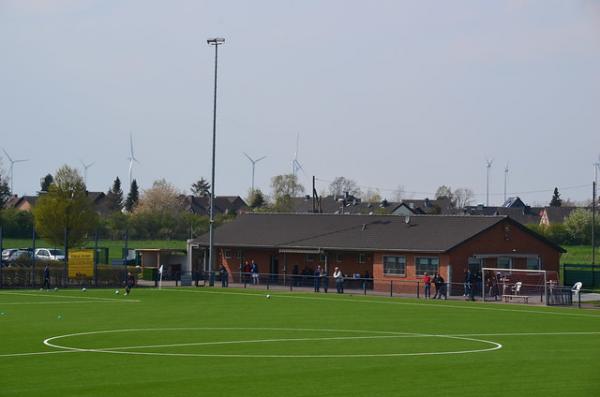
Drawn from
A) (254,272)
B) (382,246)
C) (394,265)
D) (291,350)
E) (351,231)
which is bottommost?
(291,350)

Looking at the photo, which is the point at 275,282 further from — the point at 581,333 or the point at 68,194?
the point at 581,333

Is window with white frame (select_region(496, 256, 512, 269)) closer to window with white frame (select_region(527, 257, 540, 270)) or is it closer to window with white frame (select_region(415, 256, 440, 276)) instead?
window with white frame (select_region(527, 257, 540, 270))

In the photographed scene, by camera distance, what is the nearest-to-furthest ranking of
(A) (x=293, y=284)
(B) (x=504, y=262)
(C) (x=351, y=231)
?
(B) (x=504, y=262) → (A) (x=293, y=284) → (C) (x=351, y=231)

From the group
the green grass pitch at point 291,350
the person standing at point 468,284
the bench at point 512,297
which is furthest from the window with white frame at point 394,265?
the green grass pitch at point 291,350

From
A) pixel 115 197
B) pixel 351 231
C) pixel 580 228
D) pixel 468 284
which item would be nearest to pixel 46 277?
pixel 351 231

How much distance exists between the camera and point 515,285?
60125 millimetres

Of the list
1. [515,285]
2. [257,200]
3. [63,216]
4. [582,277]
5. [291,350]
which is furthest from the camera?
[257,200]

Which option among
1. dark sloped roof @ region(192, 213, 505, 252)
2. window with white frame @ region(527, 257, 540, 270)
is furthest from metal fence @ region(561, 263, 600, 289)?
dark sloped roof @ region(192, 213, 505, 252)

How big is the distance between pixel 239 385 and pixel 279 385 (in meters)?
0.82

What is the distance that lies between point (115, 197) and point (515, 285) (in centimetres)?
12607

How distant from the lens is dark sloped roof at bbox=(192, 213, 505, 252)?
68750mm

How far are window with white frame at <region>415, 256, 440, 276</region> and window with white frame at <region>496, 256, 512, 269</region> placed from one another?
4.88 m

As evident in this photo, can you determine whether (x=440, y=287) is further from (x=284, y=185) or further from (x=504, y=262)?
(x=284, y=185)

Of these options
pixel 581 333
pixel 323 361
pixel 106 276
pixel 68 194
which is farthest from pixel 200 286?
pixel 323 361
